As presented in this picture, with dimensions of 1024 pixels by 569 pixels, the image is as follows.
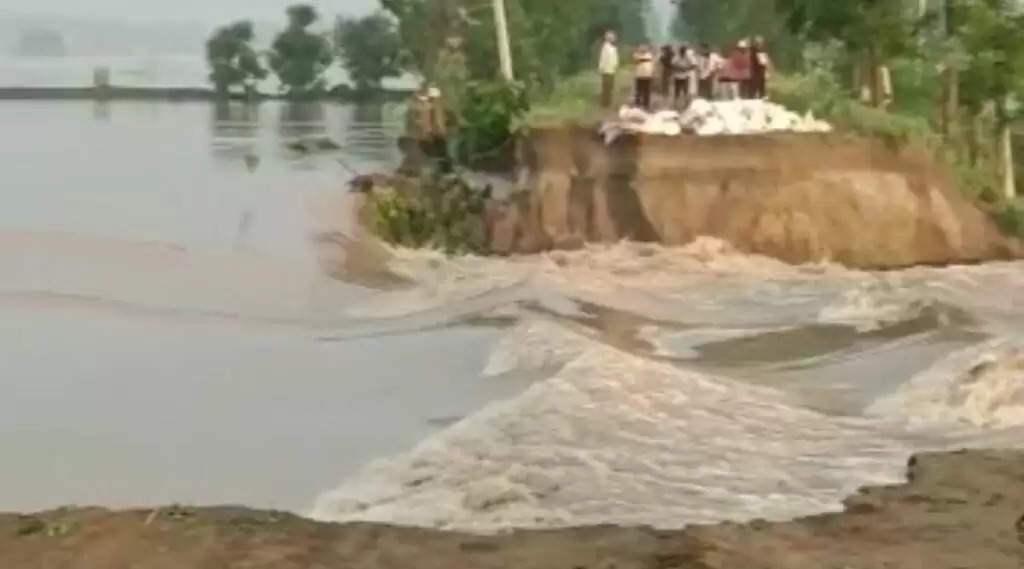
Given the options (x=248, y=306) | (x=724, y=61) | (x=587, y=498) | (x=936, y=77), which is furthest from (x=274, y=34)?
(x=936, y=77)

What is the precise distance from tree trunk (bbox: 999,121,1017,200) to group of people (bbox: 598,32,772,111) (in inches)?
11.4

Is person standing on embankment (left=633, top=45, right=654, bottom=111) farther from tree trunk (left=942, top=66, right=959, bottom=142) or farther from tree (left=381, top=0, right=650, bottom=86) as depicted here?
tree trunk (left=942, top=66, right=959, bottom=142)

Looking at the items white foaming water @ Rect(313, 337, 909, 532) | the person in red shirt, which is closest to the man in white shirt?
the person in red shirt

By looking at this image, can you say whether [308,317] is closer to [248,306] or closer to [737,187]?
[248,306]

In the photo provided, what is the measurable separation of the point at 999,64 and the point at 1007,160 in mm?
110

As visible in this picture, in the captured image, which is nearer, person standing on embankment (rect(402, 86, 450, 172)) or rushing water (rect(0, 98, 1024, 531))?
rushing water (rect(0, 98, 1024, 531))

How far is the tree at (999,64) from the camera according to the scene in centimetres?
174

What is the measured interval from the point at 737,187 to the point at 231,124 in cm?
56

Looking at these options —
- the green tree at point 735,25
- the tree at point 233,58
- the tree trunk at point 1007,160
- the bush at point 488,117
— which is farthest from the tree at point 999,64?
the tree at point 233,58

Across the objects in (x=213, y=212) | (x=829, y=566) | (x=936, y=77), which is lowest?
(x=829, y=566)

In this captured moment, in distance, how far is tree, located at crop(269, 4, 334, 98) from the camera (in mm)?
1666

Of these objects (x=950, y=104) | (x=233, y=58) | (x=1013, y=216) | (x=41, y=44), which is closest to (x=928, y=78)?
(x=950, y=104)

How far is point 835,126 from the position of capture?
172 centimetres

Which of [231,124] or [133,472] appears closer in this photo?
[133,472]
